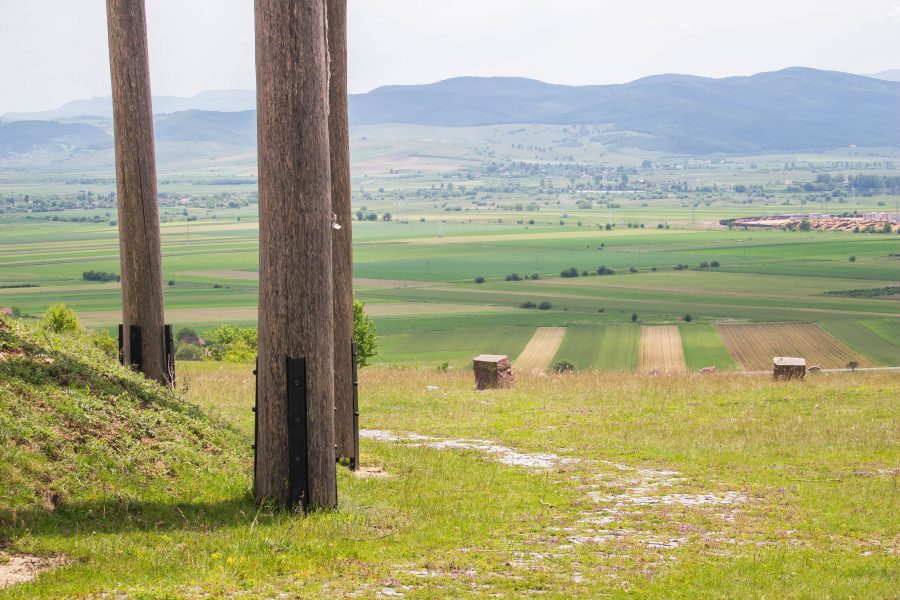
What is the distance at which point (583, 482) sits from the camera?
1191 centimetres

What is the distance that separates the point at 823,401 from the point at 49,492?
14758mm

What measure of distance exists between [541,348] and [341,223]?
6339cm

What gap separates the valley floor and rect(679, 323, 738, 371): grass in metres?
42.4

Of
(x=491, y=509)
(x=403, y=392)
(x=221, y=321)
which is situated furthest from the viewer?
(x=221, y=321)

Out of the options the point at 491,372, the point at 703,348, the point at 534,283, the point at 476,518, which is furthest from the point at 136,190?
the point at 534,283

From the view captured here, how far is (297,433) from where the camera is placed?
9188 mm

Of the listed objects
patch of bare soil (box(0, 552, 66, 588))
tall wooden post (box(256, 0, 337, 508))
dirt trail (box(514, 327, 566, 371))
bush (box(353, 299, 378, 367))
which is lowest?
dirt trail (box(514, 327, 566, 371))

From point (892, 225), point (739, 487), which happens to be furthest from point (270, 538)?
point (892, 225)

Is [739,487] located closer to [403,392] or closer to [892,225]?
[403,392]

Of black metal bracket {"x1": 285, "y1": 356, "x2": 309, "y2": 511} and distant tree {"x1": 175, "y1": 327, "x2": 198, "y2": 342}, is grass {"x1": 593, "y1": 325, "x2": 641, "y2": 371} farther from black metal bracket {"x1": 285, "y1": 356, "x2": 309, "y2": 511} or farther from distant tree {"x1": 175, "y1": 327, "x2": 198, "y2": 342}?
black metal bracket {"x1": 285, "y1": 356, "x2": 309, "y2": 511}

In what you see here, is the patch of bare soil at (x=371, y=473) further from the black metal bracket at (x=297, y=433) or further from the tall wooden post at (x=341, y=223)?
the black metal bracket at (x=297, y=433)

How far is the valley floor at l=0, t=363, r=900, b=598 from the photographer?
7.42 meters

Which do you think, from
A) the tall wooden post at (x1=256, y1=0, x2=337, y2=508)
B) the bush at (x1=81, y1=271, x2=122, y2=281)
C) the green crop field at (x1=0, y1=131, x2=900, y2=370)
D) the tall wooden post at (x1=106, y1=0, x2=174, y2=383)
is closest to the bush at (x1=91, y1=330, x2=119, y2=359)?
the tall wooden post at (x1=106, y1=0, x2=174, y2=383)

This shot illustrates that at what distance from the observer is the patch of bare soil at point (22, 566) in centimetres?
690
